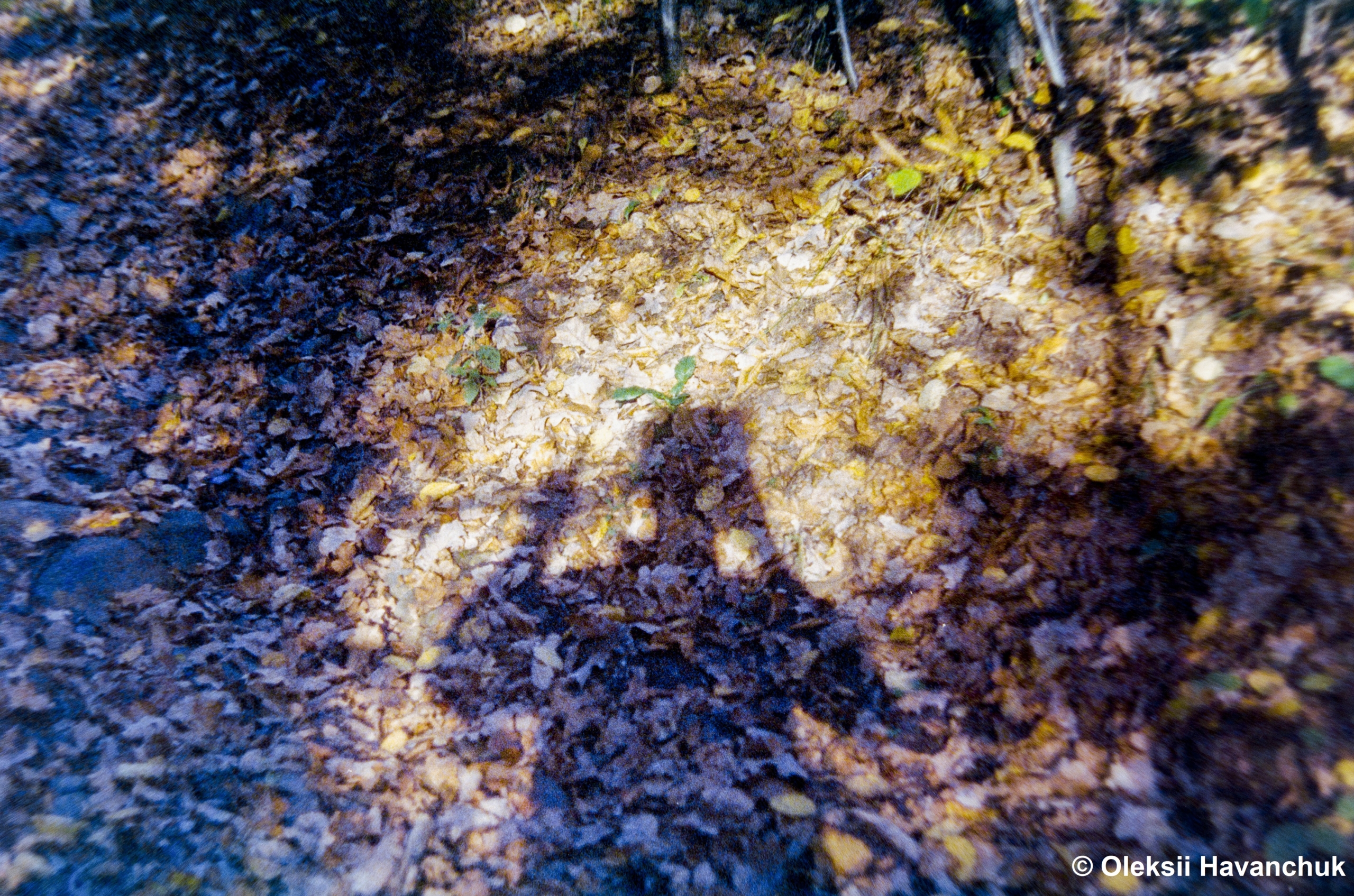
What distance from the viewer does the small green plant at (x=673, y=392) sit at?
3502 millimetres

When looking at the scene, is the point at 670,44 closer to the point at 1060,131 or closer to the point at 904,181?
the point at 904,181

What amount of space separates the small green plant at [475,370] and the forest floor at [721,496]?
0.08 ft

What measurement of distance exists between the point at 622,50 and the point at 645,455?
3.77 m

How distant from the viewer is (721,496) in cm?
321

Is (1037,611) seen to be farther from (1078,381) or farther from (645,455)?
(645,455)

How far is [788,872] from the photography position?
2281mm

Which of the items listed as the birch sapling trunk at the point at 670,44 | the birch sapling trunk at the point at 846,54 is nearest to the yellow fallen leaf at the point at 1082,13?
the birch sapling trunk at the point at 846,54

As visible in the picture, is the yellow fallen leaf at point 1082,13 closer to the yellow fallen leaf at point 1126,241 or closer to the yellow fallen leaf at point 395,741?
the yellow fallen leaf at point 1126,241

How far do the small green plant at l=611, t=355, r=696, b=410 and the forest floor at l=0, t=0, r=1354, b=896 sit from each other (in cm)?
5

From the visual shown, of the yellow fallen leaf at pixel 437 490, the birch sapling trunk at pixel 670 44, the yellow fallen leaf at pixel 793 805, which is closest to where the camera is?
the yellow fallen leaf at pixel 793 805

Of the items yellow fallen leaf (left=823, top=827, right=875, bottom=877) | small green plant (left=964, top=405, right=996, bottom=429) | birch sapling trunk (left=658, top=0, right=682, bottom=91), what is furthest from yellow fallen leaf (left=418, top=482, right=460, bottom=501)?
birch sapling trunk (left=658, top=0, right=682, bottom=91)

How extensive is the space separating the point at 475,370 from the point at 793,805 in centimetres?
303

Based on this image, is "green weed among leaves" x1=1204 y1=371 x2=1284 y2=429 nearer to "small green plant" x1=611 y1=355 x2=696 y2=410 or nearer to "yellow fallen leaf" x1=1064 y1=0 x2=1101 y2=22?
"yellow fallen leaf" x1=1064 y1=0 x2=1101 y2=22

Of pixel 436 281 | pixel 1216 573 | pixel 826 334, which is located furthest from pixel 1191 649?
pixel 436 281
